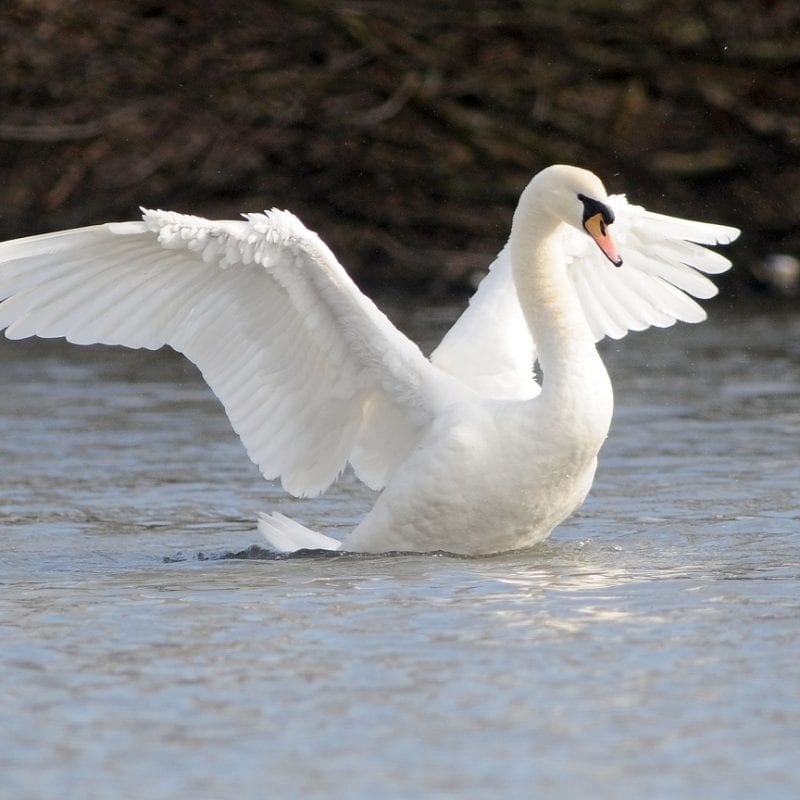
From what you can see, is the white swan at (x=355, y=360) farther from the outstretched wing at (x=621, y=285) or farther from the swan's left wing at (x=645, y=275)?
the swan's left wing at (x=645, y=275)

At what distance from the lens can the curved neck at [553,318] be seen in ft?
23.2

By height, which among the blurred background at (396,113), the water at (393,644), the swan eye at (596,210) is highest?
the blurred background at (396,113)

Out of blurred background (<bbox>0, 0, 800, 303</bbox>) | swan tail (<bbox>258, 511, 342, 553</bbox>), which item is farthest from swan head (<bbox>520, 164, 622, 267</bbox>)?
blurred background (<bbox>0, 0, 800, 303</bbox>)

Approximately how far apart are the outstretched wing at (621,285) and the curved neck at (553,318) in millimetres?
710

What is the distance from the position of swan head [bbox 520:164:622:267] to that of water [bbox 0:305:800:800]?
1.27 meters

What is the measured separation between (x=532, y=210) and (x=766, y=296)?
11.9 meters

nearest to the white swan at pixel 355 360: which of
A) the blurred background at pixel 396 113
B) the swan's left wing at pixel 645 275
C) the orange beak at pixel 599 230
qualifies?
the orange beak at pixel 599 230

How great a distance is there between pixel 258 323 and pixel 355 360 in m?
0.43

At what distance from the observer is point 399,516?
Result: 24.1 feet

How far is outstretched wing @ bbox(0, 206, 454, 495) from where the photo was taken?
282 inches

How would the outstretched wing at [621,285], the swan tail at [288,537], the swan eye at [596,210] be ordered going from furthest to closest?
the outstretched wing at [621,285], the swan tail at [288,537], the swan eye at [596,210]

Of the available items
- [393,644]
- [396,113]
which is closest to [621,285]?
[393,644]

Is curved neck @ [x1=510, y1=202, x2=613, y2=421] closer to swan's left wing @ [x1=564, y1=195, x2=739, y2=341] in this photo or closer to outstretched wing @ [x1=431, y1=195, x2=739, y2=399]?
outstretched wing @ [x1=431, y1=195, x2=739, y2=399]

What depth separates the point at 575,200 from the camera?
7.39 m
